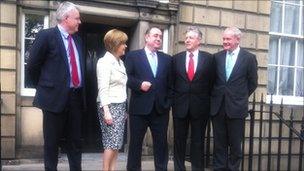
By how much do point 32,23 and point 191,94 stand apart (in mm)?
3278

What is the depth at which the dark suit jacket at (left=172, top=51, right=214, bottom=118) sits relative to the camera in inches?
229

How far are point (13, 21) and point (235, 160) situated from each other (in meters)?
3.93

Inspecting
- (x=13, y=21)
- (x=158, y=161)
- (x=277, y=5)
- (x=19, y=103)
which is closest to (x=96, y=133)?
(x=19, y=103)

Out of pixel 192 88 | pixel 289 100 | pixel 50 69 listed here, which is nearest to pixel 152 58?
pixel 192 88

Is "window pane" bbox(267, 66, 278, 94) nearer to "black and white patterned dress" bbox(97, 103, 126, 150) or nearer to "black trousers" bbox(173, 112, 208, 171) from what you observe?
"black trousers" bbox(173, 112, 208, 171)

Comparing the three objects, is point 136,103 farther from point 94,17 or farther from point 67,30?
point 94,17

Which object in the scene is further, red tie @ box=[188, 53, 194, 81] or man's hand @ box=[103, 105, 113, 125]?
red tie @ box=[188, 53, 194, 81]

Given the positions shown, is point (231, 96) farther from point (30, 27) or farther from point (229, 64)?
point (30, 27)

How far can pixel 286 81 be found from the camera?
10398 mm

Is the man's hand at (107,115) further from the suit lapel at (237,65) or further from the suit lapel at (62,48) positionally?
the suit lapel at (237,65)

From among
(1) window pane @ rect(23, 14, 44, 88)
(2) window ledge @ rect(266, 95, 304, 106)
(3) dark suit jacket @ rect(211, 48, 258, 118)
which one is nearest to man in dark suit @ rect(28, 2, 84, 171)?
(3) dark suit jacket @ rect(211, 48, 258, 118)

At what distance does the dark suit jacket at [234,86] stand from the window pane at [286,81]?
4.51 m

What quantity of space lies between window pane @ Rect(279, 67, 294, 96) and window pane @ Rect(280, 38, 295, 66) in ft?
0.50

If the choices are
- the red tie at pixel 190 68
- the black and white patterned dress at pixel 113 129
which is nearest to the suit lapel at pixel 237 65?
the red tie at pixel 190 68
